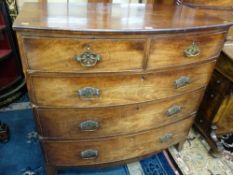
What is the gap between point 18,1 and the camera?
172 cm

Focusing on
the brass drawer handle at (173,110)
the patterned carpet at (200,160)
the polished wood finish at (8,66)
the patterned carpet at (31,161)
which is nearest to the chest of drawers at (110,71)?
the brass drawer handle at (173,110)

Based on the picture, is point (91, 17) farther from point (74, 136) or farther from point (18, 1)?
point (18, 1)

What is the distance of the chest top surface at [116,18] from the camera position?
877 mm

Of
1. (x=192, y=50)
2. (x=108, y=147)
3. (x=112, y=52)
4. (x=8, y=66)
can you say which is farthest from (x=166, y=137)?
(x=8, y=66)

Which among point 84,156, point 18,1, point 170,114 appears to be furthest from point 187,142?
point 18,1

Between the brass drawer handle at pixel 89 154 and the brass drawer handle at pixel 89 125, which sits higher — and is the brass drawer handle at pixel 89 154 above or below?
below

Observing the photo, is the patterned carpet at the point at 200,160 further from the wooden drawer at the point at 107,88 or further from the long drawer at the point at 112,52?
the long drawer at the point at 112,52

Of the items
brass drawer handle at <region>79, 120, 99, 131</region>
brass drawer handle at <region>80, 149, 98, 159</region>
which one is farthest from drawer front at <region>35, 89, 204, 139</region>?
brass drawer handle at <region>80, 149, 98, 159</region>

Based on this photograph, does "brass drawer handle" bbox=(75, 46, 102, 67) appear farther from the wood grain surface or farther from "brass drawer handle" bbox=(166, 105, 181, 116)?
the wood grain surface

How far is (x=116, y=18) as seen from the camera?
1.02 meters

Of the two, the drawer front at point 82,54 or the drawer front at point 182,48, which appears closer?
the drawer front at point 82,54

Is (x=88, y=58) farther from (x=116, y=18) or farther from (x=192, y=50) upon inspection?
(x=192, y=50)

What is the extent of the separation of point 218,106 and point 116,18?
3.51 ft

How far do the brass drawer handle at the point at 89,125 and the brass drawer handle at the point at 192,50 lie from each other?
59 cm
